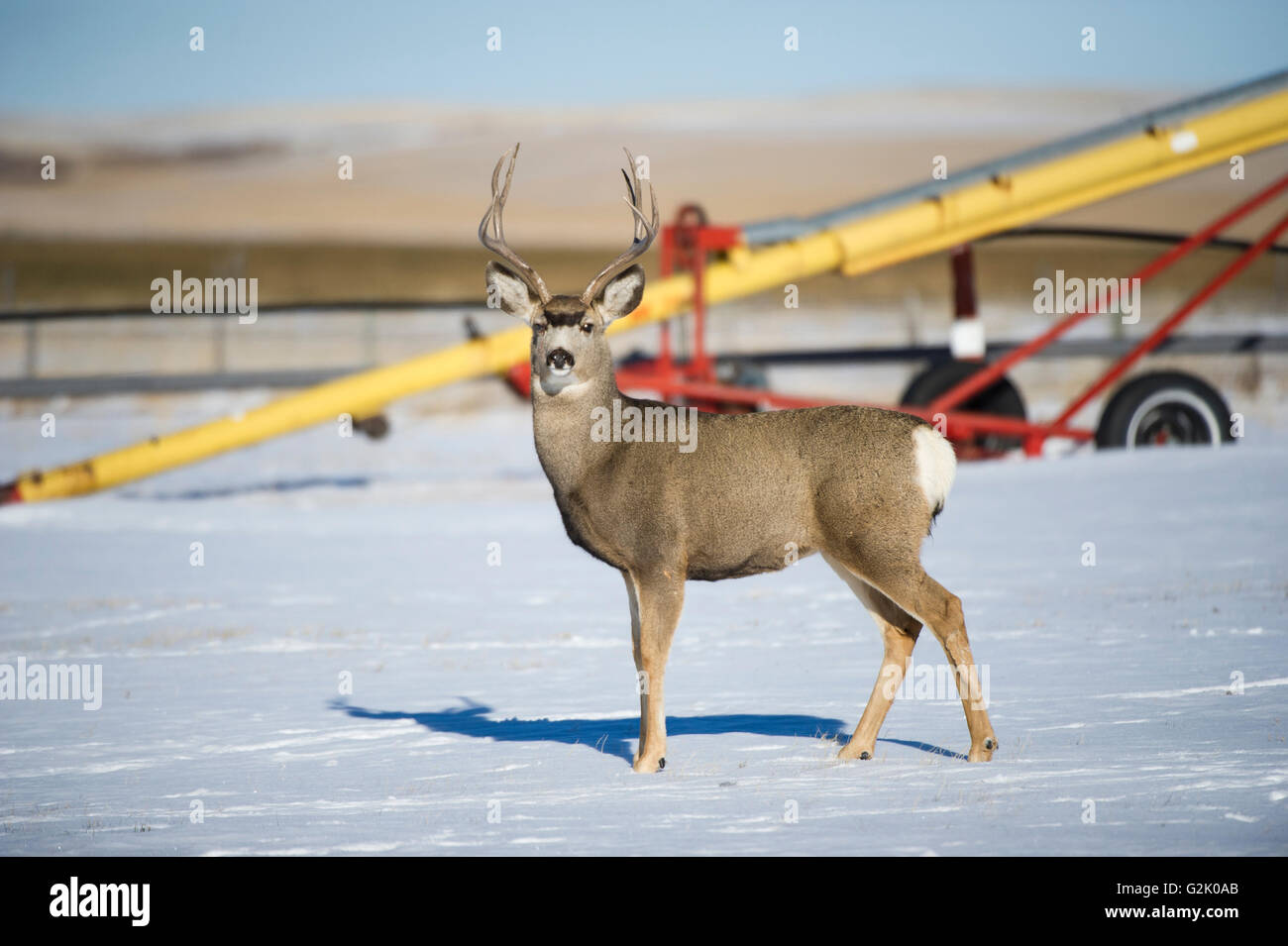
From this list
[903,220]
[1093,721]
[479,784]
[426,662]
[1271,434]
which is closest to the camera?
[479,784]

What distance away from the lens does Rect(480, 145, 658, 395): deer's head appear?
7594 mm

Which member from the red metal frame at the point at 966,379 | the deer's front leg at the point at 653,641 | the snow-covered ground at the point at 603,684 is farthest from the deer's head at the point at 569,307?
the red metal frame at the point at 966,379

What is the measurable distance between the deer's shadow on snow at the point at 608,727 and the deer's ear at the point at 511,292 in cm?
218

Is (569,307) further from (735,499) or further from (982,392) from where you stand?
(982,392)

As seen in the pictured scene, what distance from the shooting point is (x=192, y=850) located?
254 inches

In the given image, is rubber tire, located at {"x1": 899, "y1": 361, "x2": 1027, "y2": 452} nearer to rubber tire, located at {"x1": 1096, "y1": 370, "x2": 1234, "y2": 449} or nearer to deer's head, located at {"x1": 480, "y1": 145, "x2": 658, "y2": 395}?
rubber tire, located at {"x1": 1096, "y1": 370, "x2": 1234, "y2": 449}

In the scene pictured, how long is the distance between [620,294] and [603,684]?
333 cm

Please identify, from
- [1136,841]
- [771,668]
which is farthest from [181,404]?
[1136,841]

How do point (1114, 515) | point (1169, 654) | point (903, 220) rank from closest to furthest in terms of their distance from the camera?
point (1169, 654) < point (1114, 515) < point (903, 220)

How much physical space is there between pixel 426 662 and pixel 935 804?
5.38 m

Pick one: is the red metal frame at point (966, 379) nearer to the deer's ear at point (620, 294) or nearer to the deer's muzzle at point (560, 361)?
the deer's ear at point (620, 294)

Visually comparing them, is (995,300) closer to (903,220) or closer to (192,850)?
(903,220)

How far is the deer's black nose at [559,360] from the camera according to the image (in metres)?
7.41

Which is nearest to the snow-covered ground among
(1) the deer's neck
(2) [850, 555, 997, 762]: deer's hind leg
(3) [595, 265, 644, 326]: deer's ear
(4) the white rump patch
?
(2) [850, 555, 997, 762]: deer's hind leg
